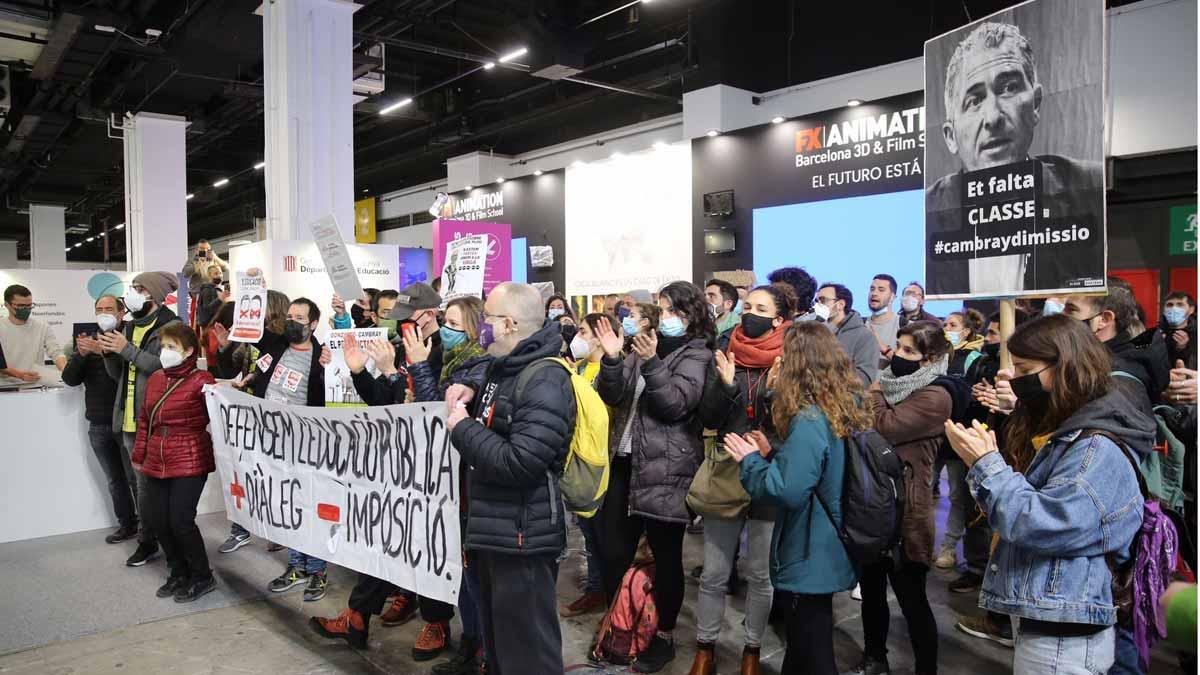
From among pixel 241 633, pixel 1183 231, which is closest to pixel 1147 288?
pixel 1183 231

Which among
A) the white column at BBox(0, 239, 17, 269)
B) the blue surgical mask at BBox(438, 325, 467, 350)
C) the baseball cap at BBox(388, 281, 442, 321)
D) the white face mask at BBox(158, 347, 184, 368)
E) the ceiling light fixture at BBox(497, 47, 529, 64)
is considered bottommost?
the white face mask at BBox(158, 347, 184, 368)

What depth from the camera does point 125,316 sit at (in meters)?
5.72

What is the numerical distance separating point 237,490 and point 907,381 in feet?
11.4

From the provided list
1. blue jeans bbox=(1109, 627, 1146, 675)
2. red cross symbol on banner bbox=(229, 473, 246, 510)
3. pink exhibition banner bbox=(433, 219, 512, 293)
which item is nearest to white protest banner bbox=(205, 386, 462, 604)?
red cross symbol on banner bbox=(229, 473, 246, 510)

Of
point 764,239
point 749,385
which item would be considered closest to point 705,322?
point 749,385

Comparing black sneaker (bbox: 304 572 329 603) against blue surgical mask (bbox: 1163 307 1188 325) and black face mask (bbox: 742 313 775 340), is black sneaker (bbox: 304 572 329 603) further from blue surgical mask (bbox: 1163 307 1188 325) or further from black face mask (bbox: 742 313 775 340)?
blue surgical mask (bbox: 1163 307 1188 325)

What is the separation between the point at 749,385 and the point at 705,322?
34 cm

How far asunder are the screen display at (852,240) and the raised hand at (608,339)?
5.94 m

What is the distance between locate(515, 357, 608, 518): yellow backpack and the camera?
107 inches

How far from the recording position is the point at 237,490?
14.0ft

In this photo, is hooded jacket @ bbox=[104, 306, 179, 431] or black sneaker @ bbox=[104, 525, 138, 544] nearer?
hooded jacket @ bbox=[104, 306, 179, 431]

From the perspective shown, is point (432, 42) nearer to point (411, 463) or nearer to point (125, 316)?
point (125, 316)

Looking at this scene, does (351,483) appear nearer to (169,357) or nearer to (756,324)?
(169,357)

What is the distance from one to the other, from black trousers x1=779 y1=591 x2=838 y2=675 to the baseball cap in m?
2.34
